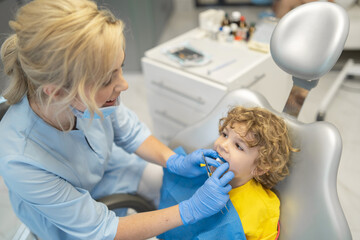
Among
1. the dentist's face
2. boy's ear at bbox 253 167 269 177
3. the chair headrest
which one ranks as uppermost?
the chair headrest

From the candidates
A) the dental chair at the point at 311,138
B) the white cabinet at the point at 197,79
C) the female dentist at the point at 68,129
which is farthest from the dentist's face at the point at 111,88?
the white cabinet at the point at 197,79

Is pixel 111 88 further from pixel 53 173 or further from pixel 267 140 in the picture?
pixel 267 140

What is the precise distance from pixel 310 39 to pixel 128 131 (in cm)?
73

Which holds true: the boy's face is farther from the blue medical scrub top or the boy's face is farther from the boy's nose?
the blue medical scrub top

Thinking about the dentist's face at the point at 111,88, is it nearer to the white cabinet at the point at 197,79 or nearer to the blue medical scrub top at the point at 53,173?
the blue medical scrub top at the point at 53,173

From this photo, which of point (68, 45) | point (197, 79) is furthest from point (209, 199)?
point (197, 79)

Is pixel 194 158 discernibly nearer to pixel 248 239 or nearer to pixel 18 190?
pixel 248 239

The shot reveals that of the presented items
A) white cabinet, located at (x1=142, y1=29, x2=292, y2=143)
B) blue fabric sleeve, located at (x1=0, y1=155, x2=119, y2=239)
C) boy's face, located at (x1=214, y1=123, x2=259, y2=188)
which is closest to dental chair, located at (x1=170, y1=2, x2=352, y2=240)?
boy's face, located at (x1=214, y1=123, x2=259, y2=188)

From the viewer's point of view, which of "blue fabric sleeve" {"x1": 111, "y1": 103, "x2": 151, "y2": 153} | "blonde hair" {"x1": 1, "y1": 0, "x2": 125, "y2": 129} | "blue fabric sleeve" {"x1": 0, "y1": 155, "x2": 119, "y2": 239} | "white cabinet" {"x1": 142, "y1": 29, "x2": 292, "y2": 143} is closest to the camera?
"blonde hair" {"x1": 1, "y1": 0, "x2": 125, "y2": 129}

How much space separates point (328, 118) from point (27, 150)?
1.82 meters

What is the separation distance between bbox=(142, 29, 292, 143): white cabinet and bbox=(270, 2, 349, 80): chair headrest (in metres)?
0.39

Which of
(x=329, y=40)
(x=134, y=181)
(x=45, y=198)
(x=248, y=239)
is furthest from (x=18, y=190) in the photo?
(x=329, y=40)

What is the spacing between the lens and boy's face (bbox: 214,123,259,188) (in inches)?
32.8

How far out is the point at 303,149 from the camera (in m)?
0.77
